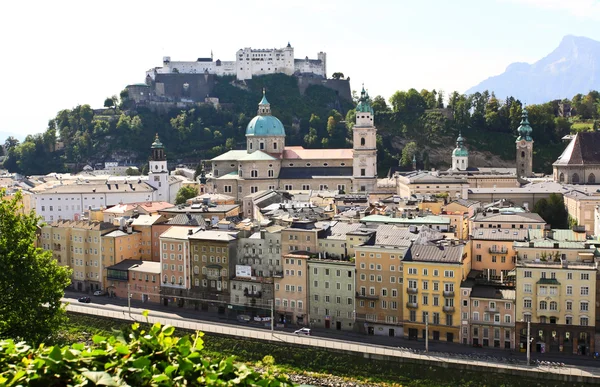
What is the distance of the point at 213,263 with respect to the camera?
49.7 metres

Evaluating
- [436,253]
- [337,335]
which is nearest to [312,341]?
[337,335]

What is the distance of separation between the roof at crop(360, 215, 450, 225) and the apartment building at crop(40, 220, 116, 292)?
2135 cm

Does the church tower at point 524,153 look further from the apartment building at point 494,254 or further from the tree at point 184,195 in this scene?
the apartment building at point 494,254

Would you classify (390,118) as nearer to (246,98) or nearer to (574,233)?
(246,98)

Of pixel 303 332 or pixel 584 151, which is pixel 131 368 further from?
pixel 584 151

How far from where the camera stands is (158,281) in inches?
2046

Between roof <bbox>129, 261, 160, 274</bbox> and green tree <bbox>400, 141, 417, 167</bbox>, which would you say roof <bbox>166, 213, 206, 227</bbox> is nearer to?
roof <bbox>129, 261, 160, 274</bbox>

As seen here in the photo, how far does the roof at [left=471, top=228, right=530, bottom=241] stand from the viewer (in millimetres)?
44969

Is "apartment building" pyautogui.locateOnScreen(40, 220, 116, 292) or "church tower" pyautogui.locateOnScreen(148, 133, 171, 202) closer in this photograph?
"apartment building" pyautogui.locateOnScreen(40, 220, 116, 292)

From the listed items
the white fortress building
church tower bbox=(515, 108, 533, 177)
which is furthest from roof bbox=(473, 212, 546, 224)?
the white fortress building

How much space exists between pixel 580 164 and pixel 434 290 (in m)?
46.6

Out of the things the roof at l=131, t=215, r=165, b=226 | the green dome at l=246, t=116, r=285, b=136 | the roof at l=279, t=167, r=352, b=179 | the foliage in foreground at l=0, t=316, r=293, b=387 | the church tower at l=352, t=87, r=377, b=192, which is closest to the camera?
the foliage in foreground at l=0, t=316, r=293, b=387

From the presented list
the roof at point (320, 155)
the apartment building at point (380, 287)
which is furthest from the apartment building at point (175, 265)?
the roof at point (320, 155)

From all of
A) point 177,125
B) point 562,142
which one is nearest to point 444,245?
point 562,142
